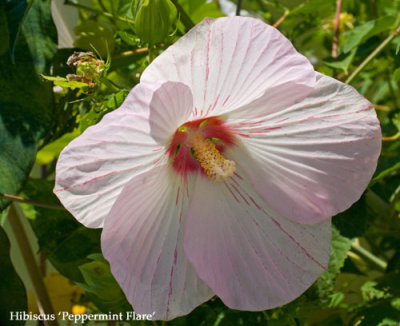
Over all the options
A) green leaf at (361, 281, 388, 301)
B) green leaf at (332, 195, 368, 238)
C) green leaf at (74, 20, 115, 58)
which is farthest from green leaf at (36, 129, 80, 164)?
green leaf at (361, 281, 388, 301)

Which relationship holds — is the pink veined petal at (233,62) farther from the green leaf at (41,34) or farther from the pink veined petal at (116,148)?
the green leaf at (41,34)

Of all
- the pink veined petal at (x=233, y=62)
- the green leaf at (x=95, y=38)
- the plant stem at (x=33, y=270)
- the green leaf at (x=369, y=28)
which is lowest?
the plant stem at (x=33, y=270)

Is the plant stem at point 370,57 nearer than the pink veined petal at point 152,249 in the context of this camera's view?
No

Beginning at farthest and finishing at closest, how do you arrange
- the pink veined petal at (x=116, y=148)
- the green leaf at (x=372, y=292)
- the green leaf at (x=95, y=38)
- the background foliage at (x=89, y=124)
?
the green leaf at (x=372, y=292) < the green leaf at (x=95, y=38) < the background foliage at (x=89, y=124) < the pink veined petal at (x=116, y=148)

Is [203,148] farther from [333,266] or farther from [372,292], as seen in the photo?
[372,292]

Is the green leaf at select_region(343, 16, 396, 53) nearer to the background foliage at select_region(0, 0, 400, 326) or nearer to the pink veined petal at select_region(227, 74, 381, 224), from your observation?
the background foliage at select_region(0, 0, 400, 326)

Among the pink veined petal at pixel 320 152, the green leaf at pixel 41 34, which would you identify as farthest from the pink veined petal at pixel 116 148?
the green leaf at pixel 41 34
